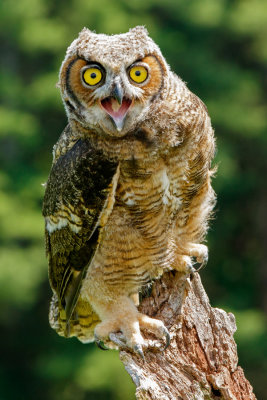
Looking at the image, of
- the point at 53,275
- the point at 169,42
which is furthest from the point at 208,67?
the point at 53,275

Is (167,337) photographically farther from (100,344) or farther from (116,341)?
(100,344)

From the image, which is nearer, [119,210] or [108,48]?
[108,48]

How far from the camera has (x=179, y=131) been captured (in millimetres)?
3885

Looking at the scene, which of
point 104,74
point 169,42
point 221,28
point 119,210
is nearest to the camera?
point 104,74

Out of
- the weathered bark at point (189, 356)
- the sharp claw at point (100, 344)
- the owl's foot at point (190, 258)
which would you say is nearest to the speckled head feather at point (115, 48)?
the owl's foot at point (190, 258)

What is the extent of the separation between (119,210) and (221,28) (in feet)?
29.2

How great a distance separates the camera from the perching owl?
147 inches

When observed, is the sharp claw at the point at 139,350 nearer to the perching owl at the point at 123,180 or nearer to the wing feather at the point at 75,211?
the perching owl at the point at 123,180

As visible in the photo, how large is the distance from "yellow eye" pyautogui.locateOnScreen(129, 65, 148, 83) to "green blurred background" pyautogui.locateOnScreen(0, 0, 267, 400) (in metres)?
6.62

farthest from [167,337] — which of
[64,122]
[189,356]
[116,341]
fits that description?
[64,122]

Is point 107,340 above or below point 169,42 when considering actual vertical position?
below

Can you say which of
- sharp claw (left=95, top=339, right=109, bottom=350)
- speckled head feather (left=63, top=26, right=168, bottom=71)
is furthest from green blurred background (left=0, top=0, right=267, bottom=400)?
speckled head feather (left=63, top=26, right=168, bottom=71)

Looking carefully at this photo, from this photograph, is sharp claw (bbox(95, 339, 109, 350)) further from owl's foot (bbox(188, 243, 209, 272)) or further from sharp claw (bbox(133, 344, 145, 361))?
owl's foot (bbox(188, 243, 209, 272))

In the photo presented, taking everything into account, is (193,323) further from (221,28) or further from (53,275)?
(221,28)
